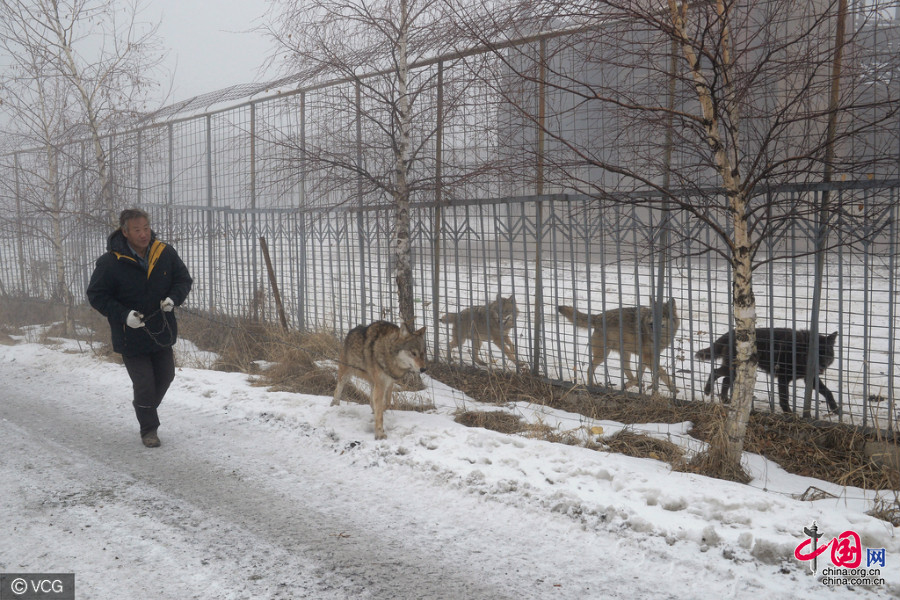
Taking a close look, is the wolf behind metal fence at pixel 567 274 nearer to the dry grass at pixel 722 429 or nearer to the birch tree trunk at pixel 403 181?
the dry grass at pixel 722 429

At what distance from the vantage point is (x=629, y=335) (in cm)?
687

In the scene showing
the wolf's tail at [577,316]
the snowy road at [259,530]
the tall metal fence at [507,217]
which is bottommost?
the snowy road at [259,530]

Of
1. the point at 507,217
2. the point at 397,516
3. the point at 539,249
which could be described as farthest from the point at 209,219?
the point at 397,516

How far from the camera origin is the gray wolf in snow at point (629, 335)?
6.62 m

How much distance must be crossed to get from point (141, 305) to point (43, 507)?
1.98 meters

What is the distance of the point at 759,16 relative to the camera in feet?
17.6

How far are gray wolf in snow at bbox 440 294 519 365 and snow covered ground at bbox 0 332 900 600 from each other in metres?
1.63

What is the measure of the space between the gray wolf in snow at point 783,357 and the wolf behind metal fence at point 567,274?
3.4 inches

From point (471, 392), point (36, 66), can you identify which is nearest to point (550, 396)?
point (471, 392)

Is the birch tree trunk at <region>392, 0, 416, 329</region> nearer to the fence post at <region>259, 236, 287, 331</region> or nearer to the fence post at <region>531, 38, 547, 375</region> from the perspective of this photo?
the fence post at <region>531, 38, 547, 375</region>

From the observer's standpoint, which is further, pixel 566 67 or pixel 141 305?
pixel 566 67

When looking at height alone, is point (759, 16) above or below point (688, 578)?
above

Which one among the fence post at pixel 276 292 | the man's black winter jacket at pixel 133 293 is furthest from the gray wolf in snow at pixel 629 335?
the fence post at pixel 276 292

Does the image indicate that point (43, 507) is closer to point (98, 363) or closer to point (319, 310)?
point (98, 363)
